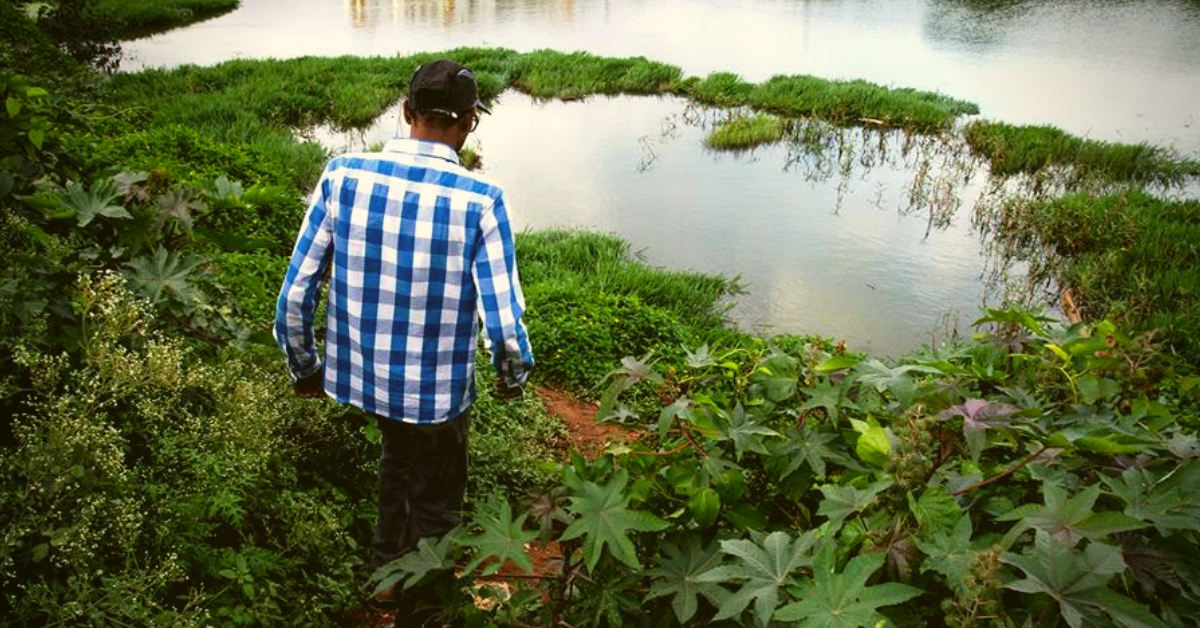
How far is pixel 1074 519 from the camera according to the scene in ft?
5.45

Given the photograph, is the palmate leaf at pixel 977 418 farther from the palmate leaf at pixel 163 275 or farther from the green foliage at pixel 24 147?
the green foliage at pixel 24 147

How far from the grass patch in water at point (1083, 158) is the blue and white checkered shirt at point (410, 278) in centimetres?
981

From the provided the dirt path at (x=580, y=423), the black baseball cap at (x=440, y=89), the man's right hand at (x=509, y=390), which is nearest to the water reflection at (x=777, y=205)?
the dirt path at (x=580, y=423)

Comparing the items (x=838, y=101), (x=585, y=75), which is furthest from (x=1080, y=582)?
(x=585, y=75)

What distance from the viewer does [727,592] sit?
6.26 feet

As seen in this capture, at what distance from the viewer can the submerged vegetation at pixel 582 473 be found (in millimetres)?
1728

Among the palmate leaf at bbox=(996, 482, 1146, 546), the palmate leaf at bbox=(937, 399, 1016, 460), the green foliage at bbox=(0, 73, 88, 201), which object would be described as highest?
the green foliage at bbox=(0, 73, 88, 201)

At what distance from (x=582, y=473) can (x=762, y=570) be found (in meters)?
0.62

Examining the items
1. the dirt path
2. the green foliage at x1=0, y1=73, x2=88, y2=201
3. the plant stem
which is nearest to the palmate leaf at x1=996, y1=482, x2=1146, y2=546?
the plant stem

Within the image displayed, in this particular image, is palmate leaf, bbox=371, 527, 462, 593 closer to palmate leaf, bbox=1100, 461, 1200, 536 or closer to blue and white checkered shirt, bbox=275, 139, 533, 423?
blue and white checkered shirt, bbox=275, 139, 533, 423

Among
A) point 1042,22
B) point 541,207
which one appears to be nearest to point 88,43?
point 541,207

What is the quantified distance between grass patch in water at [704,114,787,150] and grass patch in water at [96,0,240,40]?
11840 mm

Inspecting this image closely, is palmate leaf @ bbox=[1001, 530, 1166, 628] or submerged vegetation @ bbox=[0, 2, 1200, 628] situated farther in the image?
submerged vegetation @ bbox=[0, 2, 1200, 628]

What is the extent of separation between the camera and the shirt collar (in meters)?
2.59
